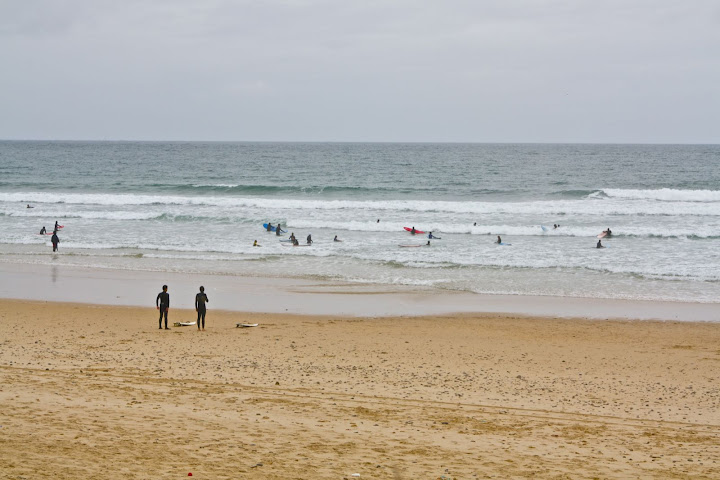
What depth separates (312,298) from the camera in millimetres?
19641

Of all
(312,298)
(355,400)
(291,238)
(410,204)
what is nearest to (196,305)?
(312,298)

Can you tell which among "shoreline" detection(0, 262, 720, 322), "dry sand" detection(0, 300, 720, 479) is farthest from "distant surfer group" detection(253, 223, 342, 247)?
"dry sand" detection(0, 300, 720, 479)

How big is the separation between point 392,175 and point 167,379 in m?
59.6

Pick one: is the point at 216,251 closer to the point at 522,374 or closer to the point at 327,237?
the point at 327,237

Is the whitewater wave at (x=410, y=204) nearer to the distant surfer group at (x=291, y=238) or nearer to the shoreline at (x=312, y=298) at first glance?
the distant surfer group at (x=291, y=238)

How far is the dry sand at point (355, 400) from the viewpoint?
752 centimetres

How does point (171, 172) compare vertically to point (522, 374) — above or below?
above

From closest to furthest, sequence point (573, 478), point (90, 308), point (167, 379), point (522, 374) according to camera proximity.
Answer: point (573, 478) → point (167, 379) → point (522, 374) → point (90, 308)

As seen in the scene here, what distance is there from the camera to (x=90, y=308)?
58.2ft

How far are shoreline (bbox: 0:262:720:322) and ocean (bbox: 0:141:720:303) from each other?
106cm

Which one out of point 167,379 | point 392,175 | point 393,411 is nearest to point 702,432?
point 393,411

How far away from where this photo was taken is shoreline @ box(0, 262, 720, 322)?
18.1 m

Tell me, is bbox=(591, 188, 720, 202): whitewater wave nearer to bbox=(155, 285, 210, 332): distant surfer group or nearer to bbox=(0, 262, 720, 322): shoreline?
bbox=(0, 262, 720, 322): shoreline

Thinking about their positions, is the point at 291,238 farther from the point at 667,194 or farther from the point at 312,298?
the point at 667,194
